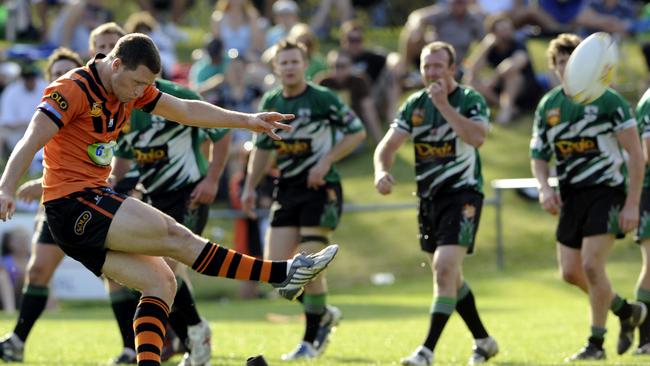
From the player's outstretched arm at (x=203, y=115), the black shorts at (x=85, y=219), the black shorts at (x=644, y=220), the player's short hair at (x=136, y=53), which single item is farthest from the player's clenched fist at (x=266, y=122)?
the black shorts at (x=644, y=220)

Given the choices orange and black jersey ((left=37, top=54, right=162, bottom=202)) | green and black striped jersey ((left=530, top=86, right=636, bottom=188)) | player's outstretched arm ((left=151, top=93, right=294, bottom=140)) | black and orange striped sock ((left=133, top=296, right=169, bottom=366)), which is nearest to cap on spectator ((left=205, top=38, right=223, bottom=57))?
green and black striped jersey ((left=530, top=86, right=636, bottom=188))

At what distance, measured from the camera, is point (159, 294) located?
6.95 metres

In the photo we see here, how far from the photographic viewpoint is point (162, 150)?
30.4 ft

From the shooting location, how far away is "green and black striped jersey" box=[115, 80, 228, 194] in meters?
9.26

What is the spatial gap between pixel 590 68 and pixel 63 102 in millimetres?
3863

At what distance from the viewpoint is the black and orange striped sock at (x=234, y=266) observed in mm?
6957

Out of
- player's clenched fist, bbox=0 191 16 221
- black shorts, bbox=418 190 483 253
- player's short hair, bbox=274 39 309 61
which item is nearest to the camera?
player's clenched fist, bbox=0 191 16 221

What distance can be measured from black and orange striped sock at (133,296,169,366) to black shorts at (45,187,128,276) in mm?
349

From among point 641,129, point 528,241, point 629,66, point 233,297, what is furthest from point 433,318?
point 629,66

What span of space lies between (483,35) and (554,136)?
11.2 m

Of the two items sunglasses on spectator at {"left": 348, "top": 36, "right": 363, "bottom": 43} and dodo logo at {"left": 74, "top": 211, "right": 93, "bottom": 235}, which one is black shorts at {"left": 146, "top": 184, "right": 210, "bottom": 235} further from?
sunglasses on spectator at {"left": 348, "top": 36, "right": 363, "bottom": 43}

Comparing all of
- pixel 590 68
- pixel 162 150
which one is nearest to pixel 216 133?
pixel 162 150

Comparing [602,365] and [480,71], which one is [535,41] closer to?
[480,71]

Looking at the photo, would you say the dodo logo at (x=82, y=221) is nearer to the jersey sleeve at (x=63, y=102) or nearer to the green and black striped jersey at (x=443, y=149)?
the jersey sleeve at (x=63, y=102)
